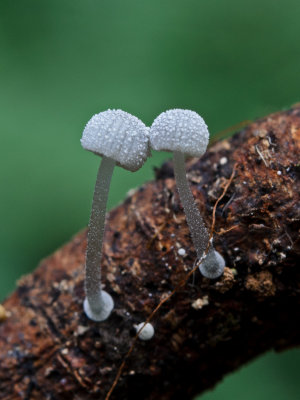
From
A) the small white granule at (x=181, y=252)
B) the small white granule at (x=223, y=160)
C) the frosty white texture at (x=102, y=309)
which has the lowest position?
the frosty white texture at (x=102, y=309)

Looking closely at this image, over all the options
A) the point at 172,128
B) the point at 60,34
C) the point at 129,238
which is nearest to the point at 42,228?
the point at 60,34

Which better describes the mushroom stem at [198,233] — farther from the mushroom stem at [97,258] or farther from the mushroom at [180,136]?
the mushroom stem at [97,258]

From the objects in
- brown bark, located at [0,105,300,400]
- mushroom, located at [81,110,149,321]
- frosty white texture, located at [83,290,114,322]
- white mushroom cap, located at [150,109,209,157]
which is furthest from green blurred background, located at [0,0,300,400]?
white mushroom cap, located at [150,109,209,157]

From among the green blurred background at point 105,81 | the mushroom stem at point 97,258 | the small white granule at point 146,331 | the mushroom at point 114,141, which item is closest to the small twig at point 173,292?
the small white granule at point 146,331

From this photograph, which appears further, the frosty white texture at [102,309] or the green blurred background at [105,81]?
the green blurred background at [105,81]

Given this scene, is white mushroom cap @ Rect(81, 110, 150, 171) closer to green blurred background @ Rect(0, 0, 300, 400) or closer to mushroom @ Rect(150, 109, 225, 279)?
mushroom @ Rect(150, 109, 225, 279)

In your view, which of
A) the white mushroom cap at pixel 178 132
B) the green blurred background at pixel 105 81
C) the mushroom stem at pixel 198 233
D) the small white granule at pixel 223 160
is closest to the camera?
the white mushroom cap at pixel 178 132

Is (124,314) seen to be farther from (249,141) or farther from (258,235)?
(249,141)
